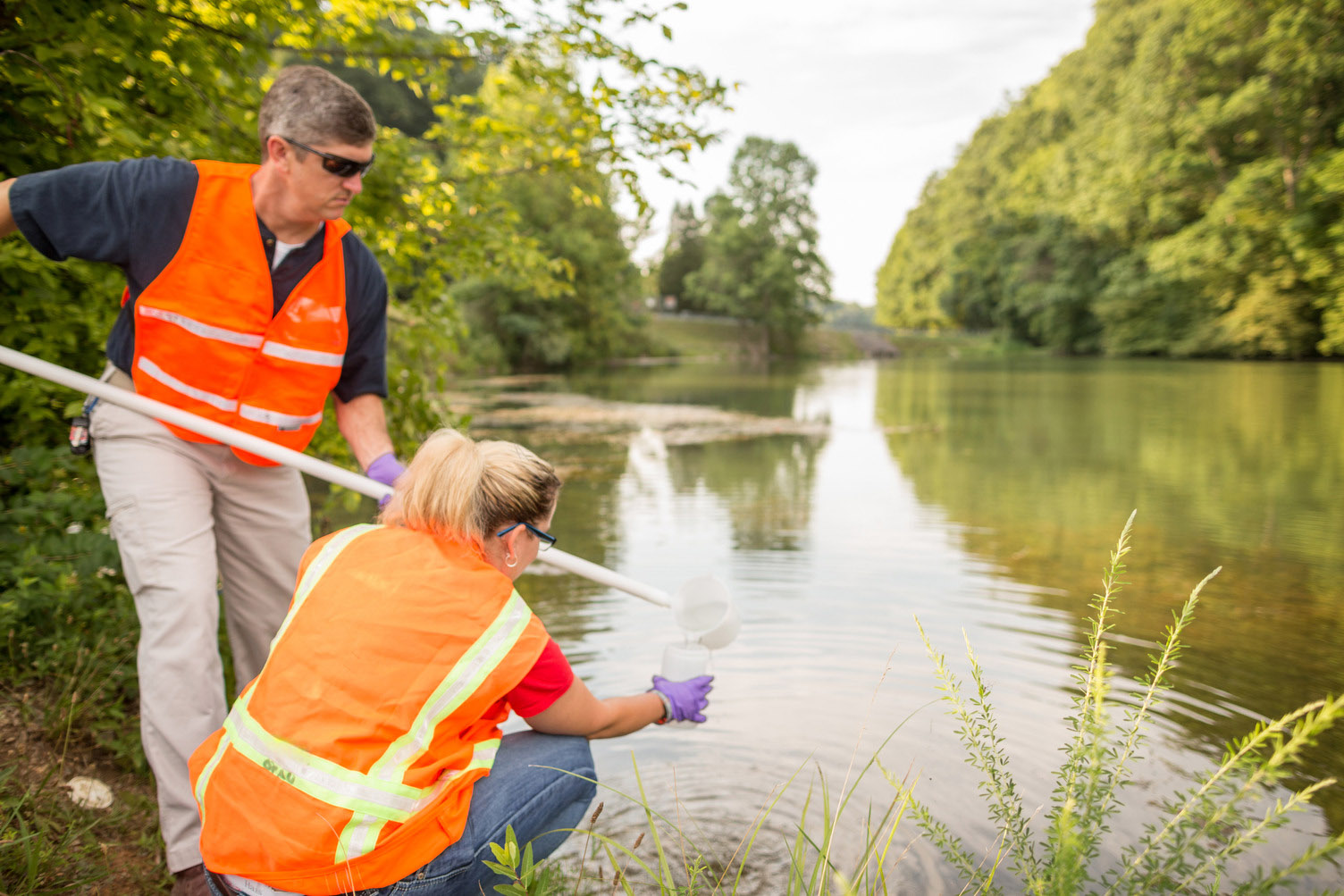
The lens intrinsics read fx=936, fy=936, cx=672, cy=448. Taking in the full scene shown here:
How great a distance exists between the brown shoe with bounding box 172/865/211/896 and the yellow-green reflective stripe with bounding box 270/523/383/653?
0.74m

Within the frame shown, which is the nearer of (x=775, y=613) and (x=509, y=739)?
(x=509, y=739)

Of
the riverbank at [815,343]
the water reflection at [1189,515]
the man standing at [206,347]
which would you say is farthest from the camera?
the riverbank at [815,343]

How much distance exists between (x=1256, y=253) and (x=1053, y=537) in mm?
26907

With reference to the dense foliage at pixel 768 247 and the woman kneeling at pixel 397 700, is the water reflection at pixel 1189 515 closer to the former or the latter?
the woman kneeling at pixel 397 700

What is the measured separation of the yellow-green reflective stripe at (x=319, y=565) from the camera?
64.4 inches

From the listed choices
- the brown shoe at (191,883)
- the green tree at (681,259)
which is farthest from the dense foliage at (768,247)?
the brown shoe at (191,883)

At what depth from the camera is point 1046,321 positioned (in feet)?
138

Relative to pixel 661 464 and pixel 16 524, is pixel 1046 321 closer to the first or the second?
pixel 661 464

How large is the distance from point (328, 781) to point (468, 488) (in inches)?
21.1

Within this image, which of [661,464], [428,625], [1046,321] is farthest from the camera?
[1046,321]

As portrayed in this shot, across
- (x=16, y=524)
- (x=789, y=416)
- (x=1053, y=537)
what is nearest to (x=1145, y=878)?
(x=16, y=524)

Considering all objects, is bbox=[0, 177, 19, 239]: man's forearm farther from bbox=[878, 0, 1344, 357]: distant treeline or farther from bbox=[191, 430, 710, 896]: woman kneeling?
bbox=[878, 0, 1344, 357]: distant treeline

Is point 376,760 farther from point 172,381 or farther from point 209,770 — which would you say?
point 172,381

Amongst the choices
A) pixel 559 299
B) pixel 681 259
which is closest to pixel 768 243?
pixel 681 259
